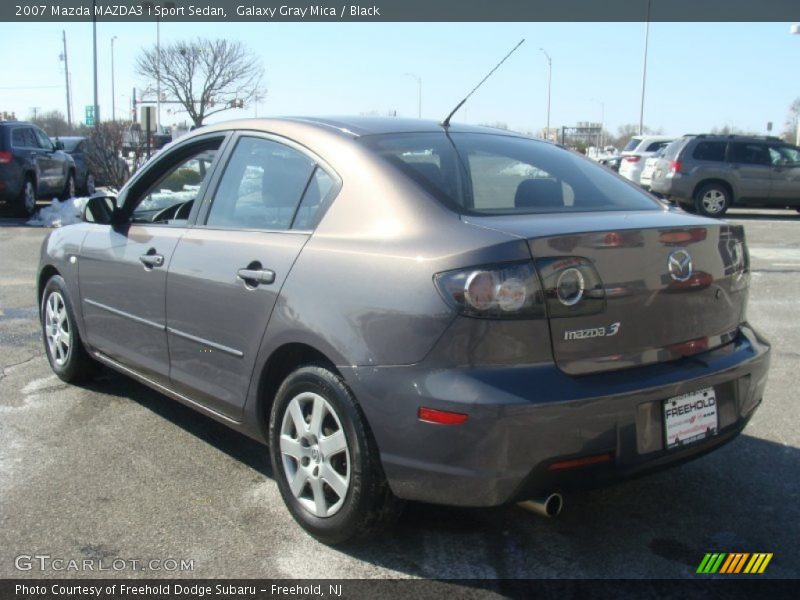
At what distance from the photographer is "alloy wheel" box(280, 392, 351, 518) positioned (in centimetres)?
305

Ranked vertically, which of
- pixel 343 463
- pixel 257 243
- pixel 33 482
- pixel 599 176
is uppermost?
pixel 599 176

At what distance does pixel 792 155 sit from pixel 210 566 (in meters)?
18.3

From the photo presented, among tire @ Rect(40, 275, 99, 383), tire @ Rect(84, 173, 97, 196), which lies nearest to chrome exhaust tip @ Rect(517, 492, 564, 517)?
tire @ Rect(40, 275, 99, 383)

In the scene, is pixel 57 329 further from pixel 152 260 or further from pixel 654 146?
pixel 654 146

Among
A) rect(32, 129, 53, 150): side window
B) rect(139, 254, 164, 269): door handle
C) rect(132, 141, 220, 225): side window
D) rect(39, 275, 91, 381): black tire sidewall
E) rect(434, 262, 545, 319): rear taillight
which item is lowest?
rect(39, 275, 91, 381): black tire sidewall

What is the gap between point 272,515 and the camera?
3.46 m

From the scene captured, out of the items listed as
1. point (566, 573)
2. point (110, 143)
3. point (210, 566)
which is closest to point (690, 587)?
point (566, 573)

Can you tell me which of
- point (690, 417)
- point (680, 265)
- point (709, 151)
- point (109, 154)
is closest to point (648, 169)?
point (709, 151)

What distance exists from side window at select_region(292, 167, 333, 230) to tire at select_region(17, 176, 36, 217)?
14.3m

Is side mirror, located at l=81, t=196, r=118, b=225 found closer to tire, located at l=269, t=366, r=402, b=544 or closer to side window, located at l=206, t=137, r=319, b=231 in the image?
side window, located at l=206, t=137, r=319, b=231

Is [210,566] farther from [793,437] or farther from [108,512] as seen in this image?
[793,437]

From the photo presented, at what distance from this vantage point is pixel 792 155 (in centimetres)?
1820

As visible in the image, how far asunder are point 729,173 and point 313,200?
54.1ft

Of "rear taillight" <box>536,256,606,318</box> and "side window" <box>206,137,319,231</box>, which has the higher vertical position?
"side window" <box>206,137,319,231</box>
